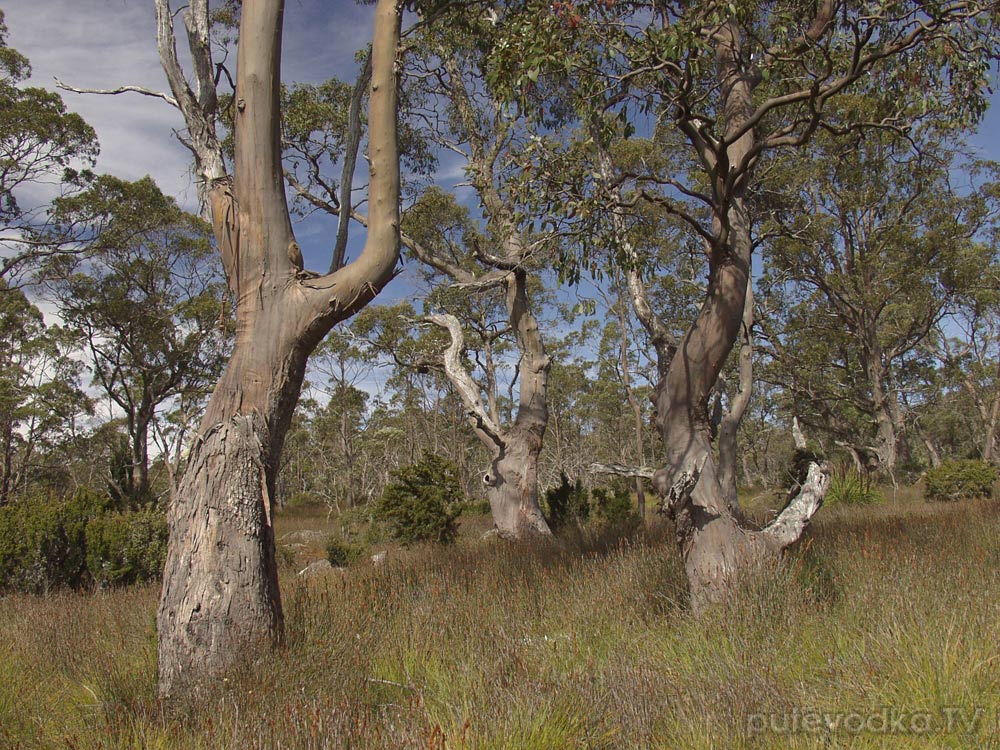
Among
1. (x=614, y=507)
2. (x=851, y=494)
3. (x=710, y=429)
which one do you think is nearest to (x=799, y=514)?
(x=710, y=429)

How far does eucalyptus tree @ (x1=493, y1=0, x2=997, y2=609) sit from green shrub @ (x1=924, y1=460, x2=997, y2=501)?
390 inches

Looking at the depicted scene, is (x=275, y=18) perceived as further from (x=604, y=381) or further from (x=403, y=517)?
(x=604, y=381)

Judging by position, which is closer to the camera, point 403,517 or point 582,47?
point 582,47

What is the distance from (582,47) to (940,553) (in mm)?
4653

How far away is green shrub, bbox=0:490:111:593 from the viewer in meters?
6.77

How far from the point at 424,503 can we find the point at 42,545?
5.41 m

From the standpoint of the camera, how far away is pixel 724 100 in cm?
514

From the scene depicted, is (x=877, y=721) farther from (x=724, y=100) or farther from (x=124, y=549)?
(x=124, y=549)

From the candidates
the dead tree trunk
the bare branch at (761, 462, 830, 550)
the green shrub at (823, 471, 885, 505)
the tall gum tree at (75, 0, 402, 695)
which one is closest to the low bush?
the dead tree trunk

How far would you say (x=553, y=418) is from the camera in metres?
35.9

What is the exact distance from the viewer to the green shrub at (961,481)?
11.8m

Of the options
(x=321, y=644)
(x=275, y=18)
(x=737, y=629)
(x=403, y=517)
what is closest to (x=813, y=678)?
(x=737, y=629)

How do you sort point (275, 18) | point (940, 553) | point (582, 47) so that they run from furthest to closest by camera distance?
point (940, 553), point (582, 47), point (275, 18)

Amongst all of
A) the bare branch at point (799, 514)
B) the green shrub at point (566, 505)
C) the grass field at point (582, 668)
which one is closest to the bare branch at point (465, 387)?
the green shrub at point (566, 505)
